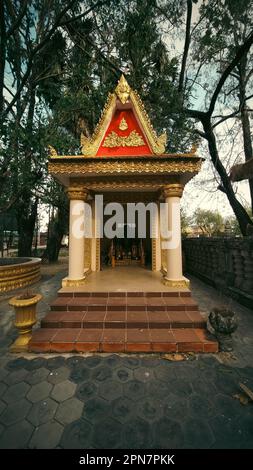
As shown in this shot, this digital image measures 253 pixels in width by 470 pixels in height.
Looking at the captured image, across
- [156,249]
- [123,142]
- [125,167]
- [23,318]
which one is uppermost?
[123,142]

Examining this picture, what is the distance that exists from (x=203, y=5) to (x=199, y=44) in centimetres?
148

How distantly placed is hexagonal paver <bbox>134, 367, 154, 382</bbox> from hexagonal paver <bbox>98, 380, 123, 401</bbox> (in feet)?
1.10

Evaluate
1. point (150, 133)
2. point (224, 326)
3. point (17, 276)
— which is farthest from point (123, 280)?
point (17, 276)

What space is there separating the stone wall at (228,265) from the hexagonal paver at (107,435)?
5.11m

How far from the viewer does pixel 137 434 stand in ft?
7.13

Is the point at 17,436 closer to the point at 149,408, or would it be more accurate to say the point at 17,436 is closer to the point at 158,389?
the point at 149,408

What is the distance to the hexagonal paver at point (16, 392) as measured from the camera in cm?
269

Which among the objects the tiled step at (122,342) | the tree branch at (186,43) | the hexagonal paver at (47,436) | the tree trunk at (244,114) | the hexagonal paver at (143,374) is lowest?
the hexagonal paver at (47,436)

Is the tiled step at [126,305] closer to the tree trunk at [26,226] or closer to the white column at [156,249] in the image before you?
the white column at [156,249]

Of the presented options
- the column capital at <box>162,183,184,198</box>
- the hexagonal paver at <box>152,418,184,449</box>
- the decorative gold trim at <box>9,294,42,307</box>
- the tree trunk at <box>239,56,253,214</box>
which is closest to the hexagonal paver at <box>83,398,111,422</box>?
the hexagonal paver at <box>152,418,184,449</box>

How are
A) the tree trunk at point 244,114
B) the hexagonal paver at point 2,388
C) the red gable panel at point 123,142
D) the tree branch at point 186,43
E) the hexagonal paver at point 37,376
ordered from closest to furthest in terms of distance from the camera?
the hexagonal paver at point 2,388
the hexagonal paver at point 37,376
the red gable panel at point 123,142
the tree branch at point 186,43
the tree trunk at point 244,114

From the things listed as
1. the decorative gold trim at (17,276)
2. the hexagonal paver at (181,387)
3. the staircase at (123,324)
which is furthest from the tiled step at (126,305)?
the decorative gold trim at (17,276)

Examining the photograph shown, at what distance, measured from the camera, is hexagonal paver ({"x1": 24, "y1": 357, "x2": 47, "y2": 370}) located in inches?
131

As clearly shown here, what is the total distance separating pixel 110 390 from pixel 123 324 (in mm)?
1468
